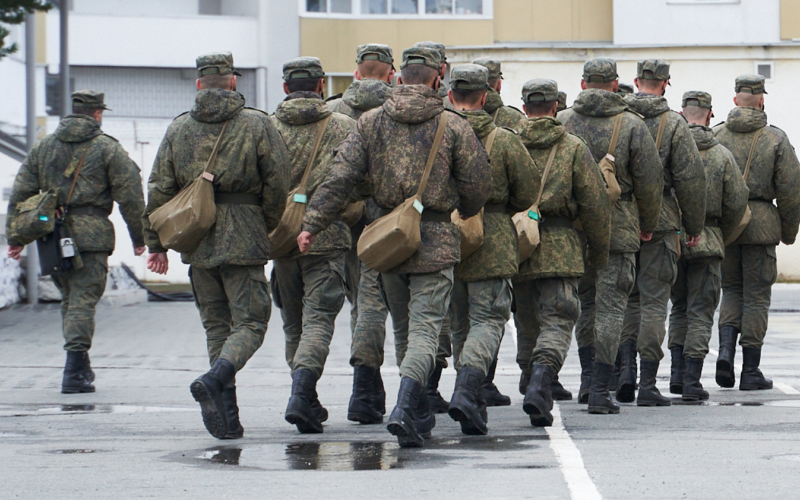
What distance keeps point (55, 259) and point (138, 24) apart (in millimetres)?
19420

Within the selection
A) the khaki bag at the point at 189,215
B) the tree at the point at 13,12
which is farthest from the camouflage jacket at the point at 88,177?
the tree at the point at 13,12

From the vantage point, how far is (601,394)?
7832mm

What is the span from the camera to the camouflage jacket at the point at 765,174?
31.9ft

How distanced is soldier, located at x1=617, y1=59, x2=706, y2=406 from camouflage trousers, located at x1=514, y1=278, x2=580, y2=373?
959 mm

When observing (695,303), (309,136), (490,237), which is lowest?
(695,303)

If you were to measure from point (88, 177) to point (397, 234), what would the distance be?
391 cm

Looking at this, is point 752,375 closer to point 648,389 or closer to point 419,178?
point 648,389

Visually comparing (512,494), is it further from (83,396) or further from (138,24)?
(138,24)

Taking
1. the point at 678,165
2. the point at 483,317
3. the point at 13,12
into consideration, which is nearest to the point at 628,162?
the point at 678,165

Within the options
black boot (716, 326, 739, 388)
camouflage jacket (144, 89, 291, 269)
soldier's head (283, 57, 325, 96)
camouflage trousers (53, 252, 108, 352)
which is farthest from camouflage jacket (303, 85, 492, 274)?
black boot (716, 326, 739, 388)

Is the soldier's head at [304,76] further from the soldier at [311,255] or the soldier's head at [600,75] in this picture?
the soldier's head at [600,75]

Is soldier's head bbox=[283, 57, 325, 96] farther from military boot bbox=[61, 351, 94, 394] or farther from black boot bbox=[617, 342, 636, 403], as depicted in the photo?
military boot bbox=[61, 351, 94, 394]

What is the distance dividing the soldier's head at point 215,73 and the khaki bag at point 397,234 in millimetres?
1287

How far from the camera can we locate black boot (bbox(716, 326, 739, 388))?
9617mm
